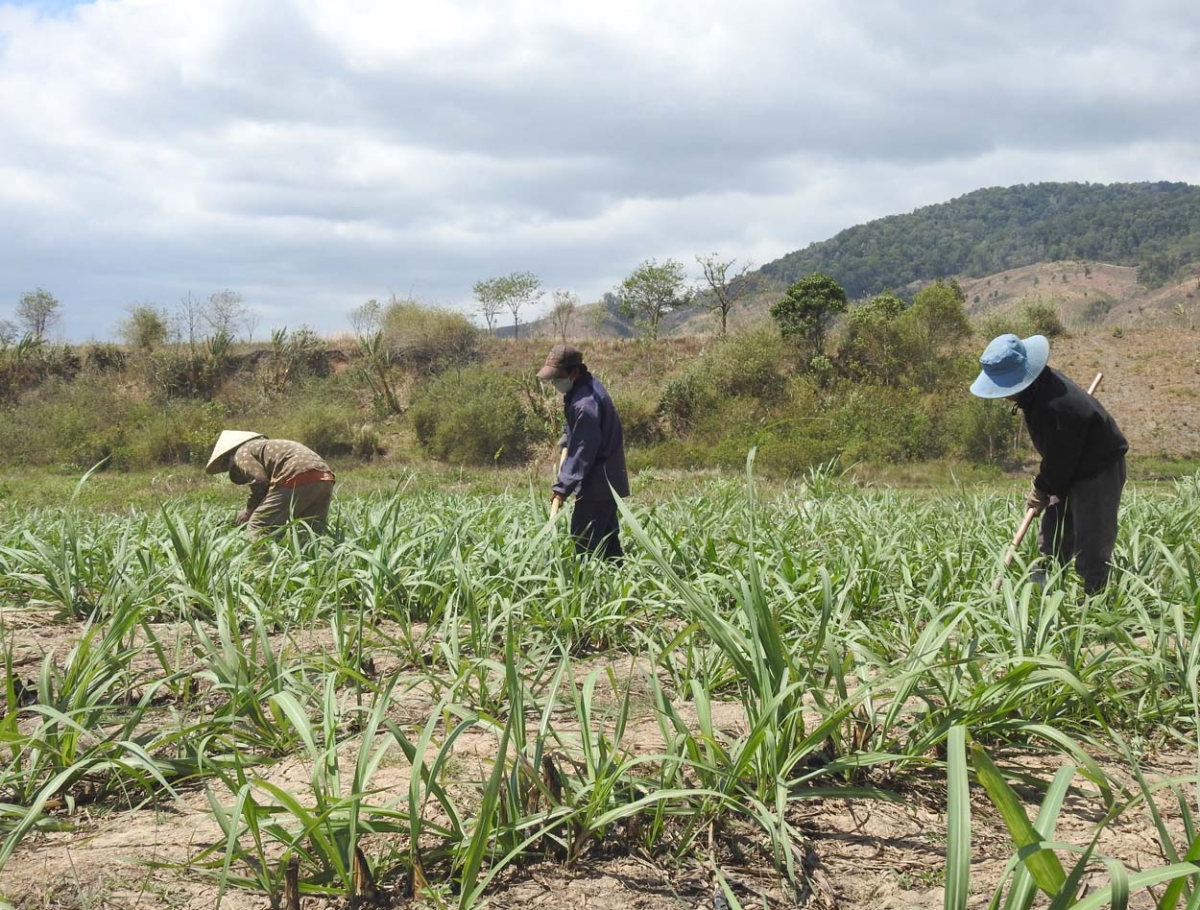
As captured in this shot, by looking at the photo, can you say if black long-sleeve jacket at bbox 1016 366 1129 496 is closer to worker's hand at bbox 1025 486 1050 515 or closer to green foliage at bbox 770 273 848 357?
worker's hand at bbox 1025 486 1050 515

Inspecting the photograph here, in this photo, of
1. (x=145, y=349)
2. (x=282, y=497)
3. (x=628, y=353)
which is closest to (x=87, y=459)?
(x=145, y=349)

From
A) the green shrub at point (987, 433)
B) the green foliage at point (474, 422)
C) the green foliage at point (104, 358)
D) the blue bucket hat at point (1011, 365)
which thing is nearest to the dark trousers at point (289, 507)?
the blue bucket hat at point (1011, 365)

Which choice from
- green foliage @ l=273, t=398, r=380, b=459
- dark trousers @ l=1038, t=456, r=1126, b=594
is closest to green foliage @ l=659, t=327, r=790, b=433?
green foliage @ l=273, t=398, r=380, b=459

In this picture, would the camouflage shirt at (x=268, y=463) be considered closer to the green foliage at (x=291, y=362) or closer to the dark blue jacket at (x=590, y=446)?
the dark blue jacket at (x=590, y=446)

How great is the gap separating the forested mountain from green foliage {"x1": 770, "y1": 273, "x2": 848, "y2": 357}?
234 ft

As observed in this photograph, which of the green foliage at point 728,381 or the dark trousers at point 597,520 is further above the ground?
the green foliage at point 728,381

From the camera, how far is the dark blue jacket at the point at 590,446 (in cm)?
488

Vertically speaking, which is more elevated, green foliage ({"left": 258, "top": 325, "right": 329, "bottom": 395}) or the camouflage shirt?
green foliage ({"left": 258, "top": 325, "right": 329, "bottom": 395})

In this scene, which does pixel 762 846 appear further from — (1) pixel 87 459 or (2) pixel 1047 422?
(1) pixel 87 459

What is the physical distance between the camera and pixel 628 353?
2756cm

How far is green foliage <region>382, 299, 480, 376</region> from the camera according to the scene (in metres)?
27.6

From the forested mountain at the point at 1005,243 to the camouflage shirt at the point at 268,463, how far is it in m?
92.1

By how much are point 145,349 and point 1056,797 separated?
2928cm

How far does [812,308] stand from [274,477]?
20.4 m
